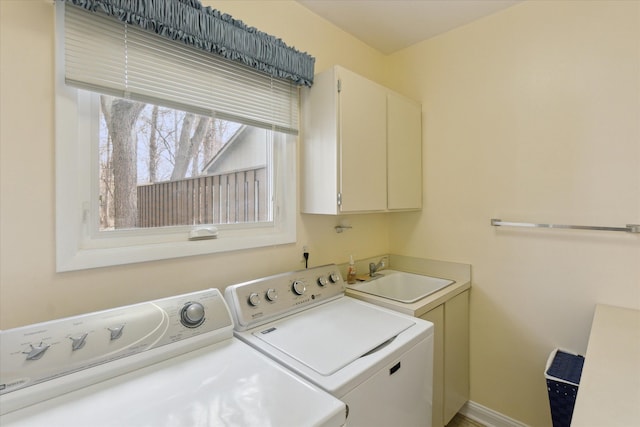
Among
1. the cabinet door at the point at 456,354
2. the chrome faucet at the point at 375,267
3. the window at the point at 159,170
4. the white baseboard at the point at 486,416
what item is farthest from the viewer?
the chrome faucet at the point at 375,267

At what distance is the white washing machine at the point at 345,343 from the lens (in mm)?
1011

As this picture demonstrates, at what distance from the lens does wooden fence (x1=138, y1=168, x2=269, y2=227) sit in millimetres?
1377

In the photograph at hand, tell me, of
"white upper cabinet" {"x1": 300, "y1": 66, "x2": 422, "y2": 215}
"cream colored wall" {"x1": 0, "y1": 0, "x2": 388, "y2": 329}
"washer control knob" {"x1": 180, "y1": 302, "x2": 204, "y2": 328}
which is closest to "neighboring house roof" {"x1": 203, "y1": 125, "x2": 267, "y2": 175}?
"white upper cabinet" {"x1": 300, "y1": 66, "x2": 422, "y2": 215}

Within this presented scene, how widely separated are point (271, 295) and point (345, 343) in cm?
42

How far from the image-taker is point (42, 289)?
106 centimetres

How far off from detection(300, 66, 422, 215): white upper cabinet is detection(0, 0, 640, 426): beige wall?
295 millimetres

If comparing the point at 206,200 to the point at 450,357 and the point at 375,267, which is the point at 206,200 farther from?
the point at 450,357

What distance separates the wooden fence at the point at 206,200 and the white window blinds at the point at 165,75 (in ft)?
1.11

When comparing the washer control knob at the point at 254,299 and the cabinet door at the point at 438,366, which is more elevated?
Answer: the washer control knob at the point at 254,299

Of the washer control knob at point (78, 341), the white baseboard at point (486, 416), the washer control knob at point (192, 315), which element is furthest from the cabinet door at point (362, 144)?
the white baseboard at point (486, 416)

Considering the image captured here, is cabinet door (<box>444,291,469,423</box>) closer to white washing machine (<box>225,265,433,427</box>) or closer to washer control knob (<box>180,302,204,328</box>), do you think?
white washing machine (<box>225,265,433,427</box>)

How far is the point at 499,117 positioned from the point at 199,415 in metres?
2.16

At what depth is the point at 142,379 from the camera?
947 millimetres

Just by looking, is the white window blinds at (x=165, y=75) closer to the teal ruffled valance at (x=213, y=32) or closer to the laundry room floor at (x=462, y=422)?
the teal ruffled valance at (x=213, y=32)
